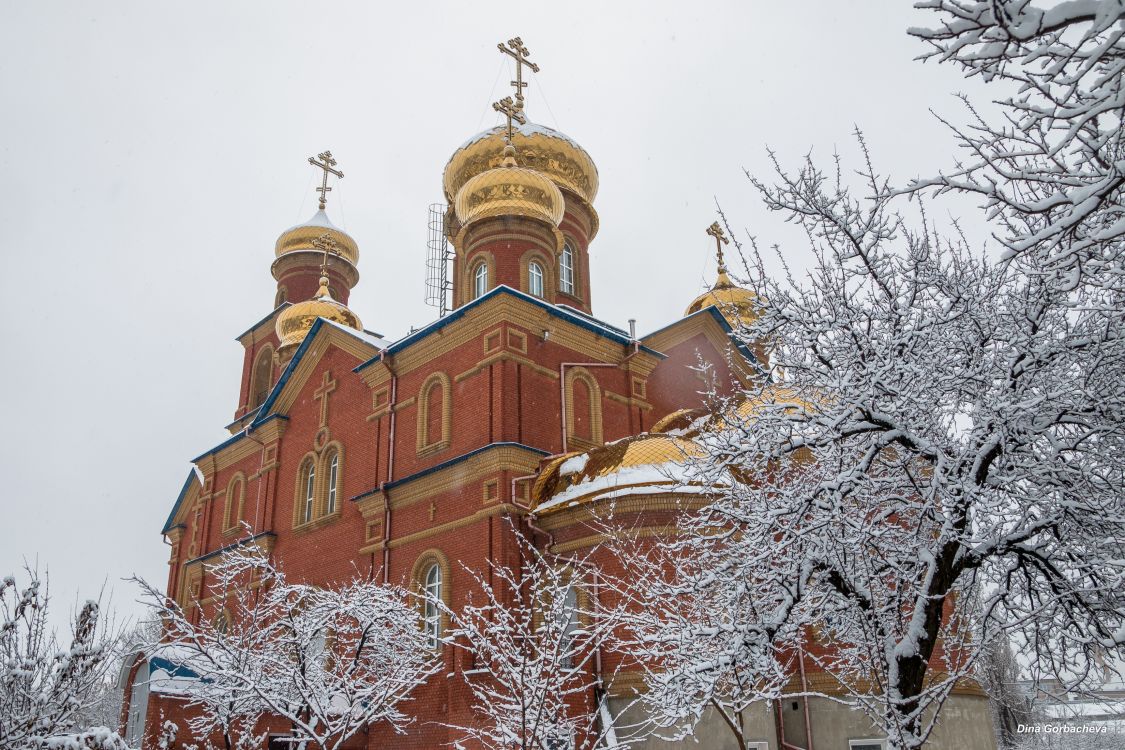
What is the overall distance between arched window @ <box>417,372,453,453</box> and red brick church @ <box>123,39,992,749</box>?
0.03m

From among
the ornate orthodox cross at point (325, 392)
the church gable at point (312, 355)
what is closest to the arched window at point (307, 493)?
the ornate orthodox cross at point (325, 392)

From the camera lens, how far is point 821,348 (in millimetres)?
6086

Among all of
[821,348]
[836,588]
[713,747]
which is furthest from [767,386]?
[713,747]

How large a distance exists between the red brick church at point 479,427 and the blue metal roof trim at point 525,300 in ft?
0.12

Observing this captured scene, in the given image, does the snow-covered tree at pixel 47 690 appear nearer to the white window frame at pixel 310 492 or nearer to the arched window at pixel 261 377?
the white window frame at pixel 310 492

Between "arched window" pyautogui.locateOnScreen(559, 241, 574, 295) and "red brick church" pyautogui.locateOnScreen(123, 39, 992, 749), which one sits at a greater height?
"arched window" pyautogui.locateOnScreen(559, 241, 574, 295)

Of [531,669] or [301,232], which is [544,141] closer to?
[301,232]

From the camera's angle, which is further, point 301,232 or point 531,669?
point 301,232

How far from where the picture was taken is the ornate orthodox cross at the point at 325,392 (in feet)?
54.1

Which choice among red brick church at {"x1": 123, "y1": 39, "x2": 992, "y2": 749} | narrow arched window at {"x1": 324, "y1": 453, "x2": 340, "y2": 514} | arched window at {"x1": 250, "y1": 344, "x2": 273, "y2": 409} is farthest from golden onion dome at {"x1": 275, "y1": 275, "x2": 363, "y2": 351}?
narrow arched window at {"x1": 324, "y1": 453, "x2": 340, "y2": 514}

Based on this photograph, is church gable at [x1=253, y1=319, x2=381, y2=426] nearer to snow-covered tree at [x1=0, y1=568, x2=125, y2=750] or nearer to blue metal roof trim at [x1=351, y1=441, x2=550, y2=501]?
blue metal roof trim at [x1=351, y1=441, x2=550, y2=501]

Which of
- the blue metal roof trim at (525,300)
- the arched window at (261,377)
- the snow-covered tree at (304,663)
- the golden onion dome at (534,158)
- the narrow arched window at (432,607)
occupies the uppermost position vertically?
the golden onion dome at (534,158)

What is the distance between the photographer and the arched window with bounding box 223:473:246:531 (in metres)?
18.9

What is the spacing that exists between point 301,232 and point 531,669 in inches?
729
